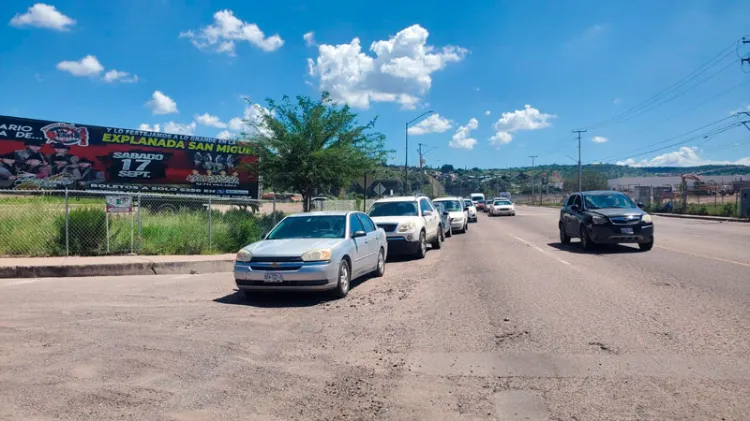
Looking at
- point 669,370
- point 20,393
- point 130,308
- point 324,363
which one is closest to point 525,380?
point 669,370

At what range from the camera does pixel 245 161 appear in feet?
81.6

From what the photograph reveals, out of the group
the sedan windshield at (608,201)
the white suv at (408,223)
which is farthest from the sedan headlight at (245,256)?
the sedan windshield at (608,201)

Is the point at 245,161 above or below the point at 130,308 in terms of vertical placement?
above

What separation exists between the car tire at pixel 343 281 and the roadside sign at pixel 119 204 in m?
6.87

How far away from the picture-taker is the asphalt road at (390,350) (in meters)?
4.82

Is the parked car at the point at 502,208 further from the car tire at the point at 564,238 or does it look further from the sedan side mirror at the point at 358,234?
the sedan side mirror at the point at 358,234

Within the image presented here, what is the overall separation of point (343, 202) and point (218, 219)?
9031 mm

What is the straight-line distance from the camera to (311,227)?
11055mm

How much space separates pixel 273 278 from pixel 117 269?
552 cm

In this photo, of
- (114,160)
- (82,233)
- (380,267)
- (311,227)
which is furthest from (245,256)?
(114,160)

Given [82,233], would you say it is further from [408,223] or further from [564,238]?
[564,238]

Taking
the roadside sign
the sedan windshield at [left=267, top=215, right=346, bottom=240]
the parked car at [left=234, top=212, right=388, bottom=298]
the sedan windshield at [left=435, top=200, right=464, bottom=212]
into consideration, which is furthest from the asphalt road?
the sedan windshield at [left=435, top=200, right=464, bottom=212]

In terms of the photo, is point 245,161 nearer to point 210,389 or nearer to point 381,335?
point 381,335

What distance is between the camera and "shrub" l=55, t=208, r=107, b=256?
48.6 feet
